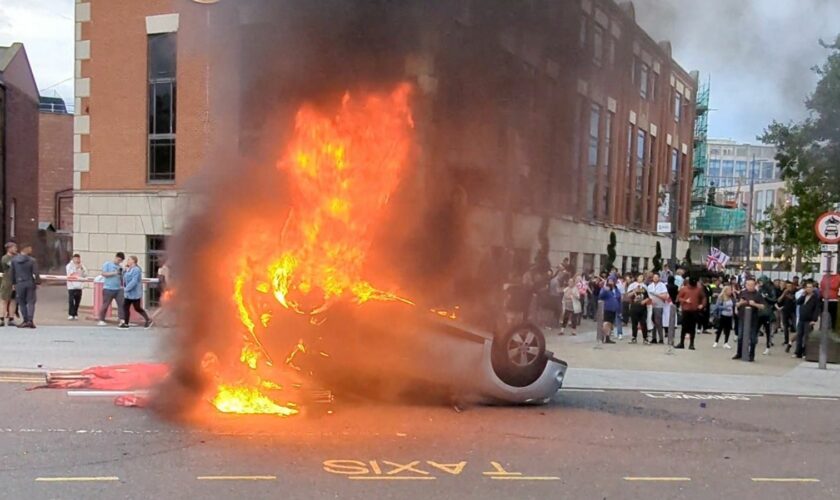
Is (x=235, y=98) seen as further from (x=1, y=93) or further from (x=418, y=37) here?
(x=1, y=93)

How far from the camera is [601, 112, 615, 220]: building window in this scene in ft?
25.9

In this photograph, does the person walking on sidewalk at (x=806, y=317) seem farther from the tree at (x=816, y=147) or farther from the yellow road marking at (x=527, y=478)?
the yellow road marking at (x=527, y=478)

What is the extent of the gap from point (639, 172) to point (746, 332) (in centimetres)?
364

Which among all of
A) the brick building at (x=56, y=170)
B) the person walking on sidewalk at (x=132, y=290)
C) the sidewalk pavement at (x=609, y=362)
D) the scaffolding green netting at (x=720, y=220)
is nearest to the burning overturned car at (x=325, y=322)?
the sidewalk pavement at (x=609, y=362)

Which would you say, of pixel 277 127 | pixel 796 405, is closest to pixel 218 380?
pixel 277 127

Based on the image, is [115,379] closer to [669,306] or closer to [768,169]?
[669,306]

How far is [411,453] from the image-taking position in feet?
16.9

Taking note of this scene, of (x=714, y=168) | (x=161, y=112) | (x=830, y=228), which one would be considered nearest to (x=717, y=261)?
(x=714, y=168)

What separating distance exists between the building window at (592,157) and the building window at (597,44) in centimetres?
59

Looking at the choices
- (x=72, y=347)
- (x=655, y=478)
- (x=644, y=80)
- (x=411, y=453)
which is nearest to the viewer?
(x=655, y=478)

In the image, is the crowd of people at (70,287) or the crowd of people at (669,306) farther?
the crowd of people at (669,306)

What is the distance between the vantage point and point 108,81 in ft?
50.4

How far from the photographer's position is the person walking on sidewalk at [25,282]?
11.0 metres

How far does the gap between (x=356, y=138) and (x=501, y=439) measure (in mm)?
3575
